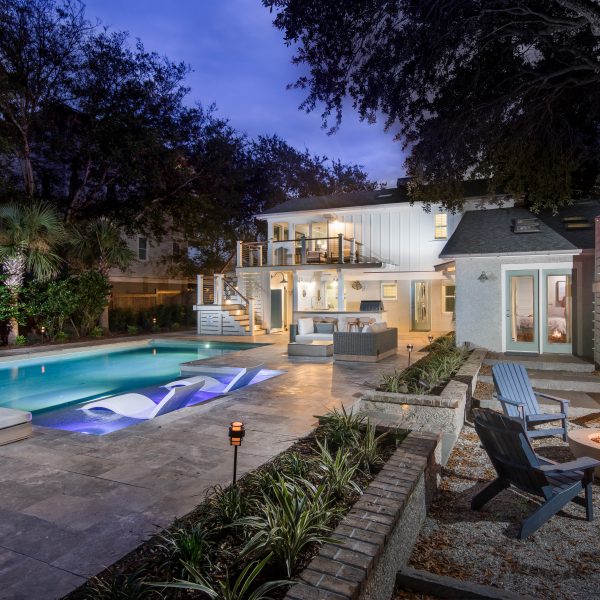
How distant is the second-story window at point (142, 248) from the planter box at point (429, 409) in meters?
21.8

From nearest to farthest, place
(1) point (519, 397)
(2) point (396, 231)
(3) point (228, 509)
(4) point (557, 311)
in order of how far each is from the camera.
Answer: (3) point (228, 509)
(1) point (519, 397)
(4) point (557, 311)
(2) point (396, 231)

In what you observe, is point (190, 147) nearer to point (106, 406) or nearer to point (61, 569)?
point (106, 406)

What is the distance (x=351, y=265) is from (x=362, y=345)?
20.2 feet

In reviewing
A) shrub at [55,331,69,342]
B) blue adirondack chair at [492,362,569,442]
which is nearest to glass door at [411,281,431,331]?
blue adirondack chair at [492,362,569,442]

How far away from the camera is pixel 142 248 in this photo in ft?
84.0

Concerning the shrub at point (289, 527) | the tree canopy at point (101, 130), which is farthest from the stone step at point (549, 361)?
the tree canopy at point (101, 130)

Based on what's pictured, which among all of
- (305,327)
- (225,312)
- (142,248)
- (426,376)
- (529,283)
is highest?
(142,248)

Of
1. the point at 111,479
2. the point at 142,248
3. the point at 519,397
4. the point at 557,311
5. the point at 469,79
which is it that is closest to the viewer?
the point at 111,479

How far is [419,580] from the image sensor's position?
8.88 ft

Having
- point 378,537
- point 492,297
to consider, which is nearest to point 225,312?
point 492,297

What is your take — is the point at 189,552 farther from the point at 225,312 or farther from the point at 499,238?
the point at 225,312

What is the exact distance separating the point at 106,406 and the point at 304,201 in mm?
16440

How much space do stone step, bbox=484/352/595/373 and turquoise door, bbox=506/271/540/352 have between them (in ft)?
1.53

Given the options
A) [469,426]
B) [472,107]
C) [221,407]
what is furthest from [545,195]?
[221,407]
